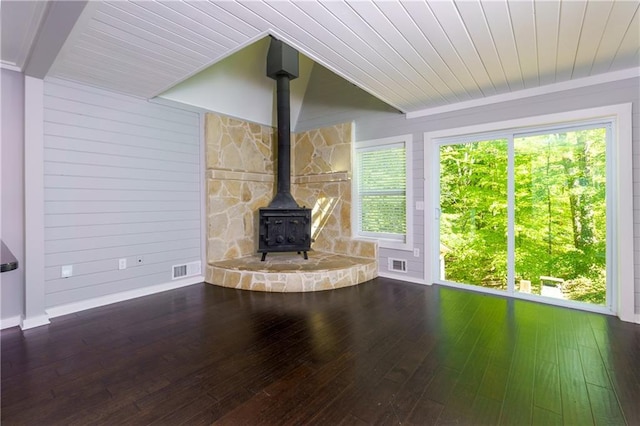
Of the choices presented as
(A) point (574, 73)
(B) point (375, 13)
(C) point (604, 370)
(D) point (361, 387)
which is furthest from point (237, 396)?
(A) point (574, 73)

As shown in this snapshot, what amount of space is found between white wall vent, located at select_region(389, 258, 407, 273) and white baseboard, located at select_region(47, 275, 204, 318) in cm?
279

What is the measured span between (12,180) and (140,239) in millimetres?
1288

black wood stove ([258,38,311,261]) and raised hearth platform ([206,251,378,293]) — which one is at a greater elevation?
black wood stove ([258,38,311,261])

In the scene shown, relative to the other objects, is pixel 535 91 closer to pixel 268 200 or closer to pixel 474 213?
pixel 474 213

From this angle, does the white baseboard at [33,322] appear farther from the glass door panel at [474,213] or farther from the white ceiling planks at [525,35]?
the white ceiling planks at [525,35]

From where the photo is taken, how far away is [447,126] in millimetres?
4035

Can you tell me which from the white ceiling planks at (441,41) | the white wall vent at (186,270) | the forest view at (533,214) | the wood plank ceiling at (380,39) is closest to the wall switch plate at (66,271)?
the white wall vent at (186,270)

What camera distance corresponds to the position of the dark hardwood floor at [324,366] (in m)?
1.68

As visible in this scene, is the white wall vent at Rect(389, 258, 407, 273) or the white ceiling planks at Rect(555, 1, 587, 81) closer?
the white ceiling planks at Rect(555, 1, 587, 81)

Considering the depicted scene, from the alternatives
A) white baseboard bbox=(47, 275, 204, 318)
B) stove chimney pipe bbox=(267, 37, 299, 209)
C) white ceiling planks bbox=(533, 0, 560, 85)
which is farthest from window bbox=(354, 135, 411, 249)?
white baseboard bbox=(47, 275, 204, 318)

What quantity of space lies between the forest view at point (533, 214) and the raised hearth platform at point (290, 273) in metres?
1.26

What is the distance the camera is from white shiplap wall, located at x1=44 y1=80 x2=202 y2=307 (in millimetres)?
3117

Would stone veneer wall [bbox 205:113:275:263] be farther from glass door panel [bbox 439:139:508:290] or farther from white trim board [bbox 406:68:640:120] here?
glass door panel [bbox 439:139:508:290]

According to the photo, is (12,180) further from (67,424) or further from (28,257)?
(67,424)
